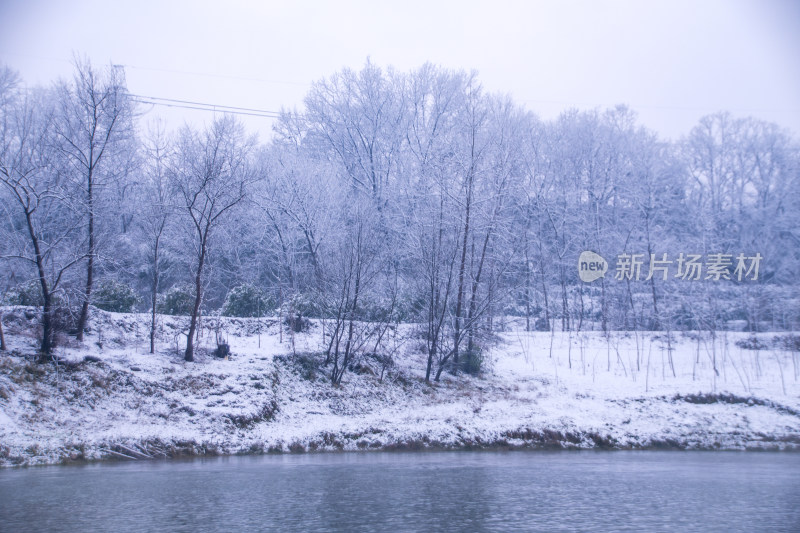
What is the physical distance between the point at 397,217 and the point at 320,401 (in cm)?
1573

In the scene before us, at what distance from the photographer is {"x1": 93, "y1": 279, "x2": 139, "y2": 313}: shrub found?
24125 mm

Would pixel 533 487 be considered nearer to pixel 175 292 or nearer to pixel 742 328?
pixel 175 292

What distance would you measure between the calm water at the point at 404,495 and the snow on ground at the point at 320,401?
2096mm

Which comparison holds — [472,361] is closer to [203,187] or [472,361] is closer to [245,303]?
[245,303]

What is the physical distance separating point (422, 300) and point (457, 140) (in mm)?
9099

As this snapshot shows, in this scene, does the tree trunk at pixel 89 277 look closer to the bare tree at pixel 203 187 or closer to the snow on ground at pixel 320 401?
the snow on ground at pixel 320 401

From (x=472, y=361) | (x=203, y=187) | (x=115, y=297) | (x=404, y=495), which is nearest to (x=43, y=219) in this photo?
(x=115, y=297)

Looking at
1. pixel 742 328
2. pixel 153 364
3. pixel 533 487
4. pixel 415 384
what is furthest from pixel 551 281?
pixel 533 487

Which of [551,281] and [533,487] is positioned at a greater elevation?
[551,281]

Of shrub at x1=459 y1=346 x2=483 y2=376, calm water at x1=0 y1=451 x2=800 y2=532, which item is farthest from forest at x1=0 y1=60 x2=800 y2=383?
calm water at x1=0 y1=451 x2=800 y2=532

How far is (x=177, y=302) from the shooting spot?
25.6 metres

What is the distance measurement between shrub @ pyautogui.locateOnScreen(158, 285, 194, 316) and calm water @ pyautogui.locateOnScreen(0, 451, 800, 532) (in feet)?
34.4

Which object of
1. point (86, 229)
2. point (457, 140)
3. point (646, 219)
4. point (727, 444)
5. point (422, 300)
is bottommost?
point (727, 444)

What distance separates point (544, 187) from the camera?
3975 cm
